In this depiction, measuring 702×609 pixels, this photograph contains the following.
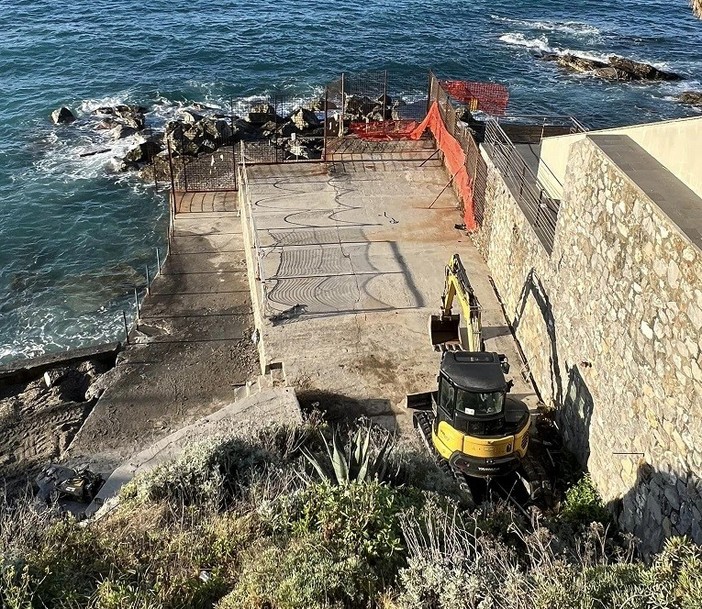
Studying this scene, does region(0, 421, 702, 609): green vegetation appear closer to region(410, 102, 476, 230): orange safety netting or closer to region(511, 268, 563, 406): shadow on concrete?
region(511, 268, 563, 406): shadow on concrete

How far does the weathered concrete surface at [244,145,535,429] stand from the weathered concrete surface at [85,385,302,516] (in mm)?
691

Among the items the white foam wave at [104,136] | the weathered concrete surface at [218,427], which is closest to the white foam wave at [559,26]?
the white foam wave at [104,136]

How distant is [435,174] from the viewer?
20797 mm

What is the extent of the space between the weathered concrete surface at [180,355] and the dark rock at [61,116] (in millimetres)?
17691

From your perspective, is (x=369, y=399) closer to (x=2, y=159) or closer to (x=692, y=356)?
(x=692, y=356)

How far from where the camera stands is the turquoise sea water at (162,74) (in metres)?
22.7

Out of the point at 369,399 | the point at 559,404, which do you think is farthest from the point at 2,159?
the point at 559,404

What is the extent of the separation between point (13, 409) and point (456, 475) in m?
10.9

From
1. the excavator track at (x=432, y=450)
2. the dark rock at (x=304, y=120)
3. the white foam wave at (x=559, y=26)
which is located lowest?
the dark rock at (x=304, y=120)

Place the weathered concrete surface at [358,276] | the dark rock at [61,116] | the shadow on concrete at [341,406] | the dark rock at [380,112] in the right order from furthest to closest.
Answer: the dark rock at [61,116] → the dark rock at [380,112] → the weathered concrete surface at [358,276] → the shadow on concrete at [341,406]

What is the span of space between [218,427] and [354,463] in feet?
11.1

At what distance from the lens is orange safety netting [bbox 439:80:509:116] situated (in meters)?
24.7

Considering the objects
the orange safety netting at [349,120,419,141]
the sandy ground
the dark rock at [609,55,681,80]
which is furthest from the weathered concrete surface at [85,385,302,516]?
the dark rock at [609,55,681,80]

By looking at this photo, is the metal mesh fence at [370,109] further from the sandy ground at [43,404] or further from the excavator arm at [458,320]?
the sandy ground at [43,404]
